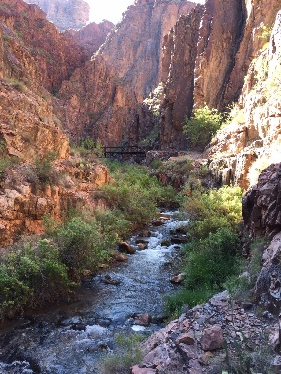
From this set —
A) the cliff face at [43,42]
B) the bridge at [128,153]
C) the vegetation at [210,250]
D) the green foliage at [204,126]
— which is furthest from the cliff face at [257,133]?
the cliff face at [43,42]

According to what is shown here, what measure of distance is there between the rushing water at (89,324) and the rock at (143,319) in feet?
0.39

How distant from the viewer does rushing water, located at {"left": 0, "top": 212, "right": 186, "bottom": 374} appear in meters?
5.91

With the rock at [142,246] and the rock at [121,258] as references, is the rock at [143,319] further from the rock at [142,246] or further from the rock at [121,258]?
the rock at [142,246]

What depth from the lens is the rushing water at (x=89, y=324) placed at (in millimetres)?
5910

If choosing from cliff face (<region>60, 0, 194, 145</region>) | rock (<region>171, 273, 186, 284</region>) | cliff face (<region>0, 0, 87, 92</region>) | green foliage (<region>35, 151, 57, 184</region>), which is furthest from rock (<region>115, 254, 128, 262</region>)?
cliff face (<region>0, 0, 87, 92</region>)

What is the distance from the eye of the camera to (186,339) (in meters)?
4.90

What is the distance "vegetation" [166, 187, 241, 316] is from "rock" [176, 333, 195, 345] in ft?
5.79

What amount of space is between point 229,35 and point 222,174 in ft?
88.6

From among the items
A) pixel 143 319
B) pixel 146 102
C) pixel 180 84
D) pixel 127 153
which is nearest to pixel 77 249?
pixel 143 319

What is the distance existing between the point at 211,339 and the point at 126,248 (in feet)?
26.1

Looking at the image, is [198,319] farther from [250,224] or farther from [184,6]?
[184,6]

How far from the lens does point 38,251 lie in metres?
8.59

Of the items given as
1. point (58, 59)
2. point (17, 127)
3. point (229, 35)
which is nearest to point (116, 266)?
point (17, 127)

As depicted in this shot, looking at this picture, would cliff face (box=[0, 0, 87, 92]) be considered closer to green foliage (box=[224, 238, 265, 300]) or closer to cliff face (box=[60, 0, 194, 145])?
cliff face (box=[60, 0, 194, 145])
